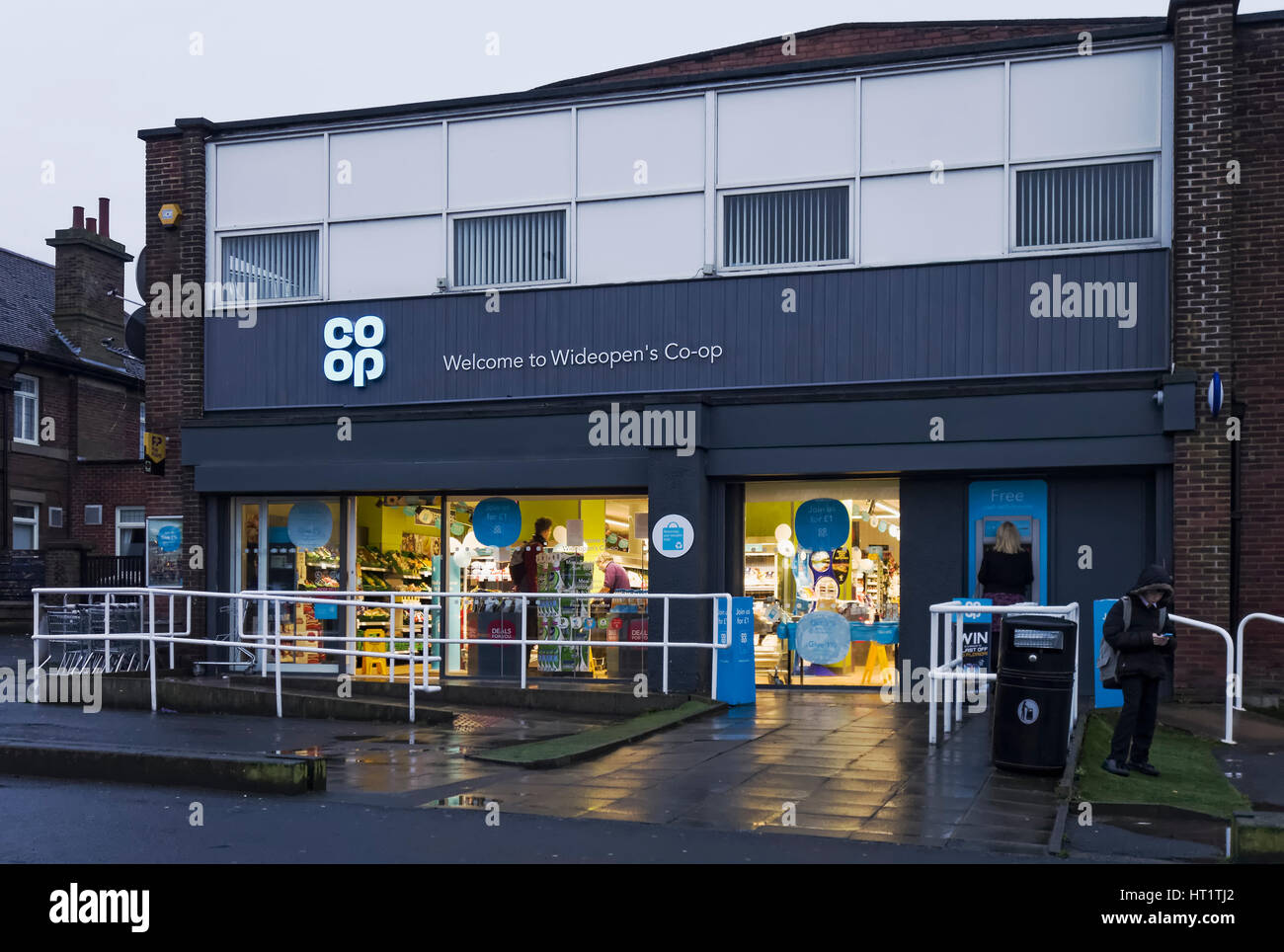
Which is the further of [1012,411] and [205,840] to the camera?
[1012,411]

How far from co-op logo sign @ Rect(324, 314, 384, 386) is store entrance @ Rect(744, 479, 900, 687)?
523cm

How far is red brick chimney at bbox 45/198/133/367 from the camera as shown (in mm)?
36062

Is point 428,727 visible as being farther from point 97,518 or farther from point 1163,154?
point 97,518

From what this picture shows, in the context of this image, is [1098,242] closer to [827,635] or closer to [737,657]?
[827,635]

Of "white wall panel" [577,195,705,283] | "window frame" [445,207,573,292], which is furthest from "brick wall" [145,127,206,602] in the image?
"white wall panel" [577,195,705,283]

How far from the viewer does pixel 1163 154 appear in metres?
15.3

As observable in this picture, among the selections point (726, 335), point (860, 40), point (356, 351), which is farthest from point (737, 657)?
point (860, 40)

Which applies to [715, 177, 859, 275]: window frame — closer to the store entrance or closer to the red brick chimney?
the store entrance

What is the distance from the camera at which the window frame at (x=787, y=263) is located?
1639 cm

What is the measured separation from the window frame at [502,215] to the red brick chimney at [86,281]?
2073cm

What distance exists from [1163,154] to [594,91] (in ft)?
22.4

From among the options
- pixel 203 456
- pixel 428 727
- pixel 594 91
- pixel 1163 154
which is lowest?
pixel 428 727

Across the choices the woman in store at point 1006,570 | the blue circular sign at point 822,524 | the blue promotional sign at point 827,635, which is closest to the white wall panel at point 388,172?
the blue circular sign at point 822,524
